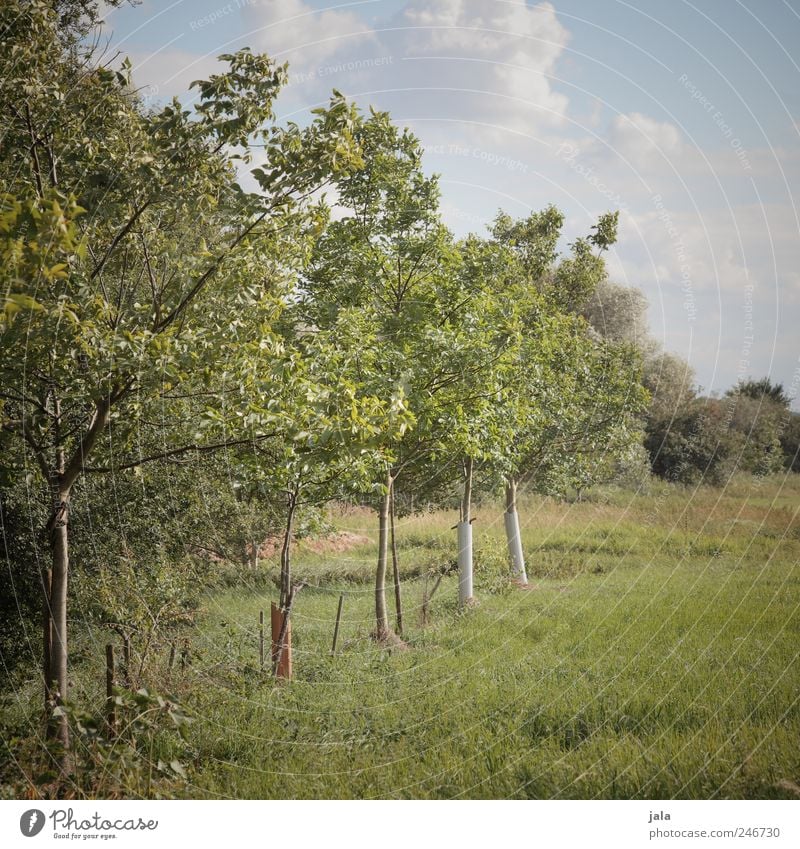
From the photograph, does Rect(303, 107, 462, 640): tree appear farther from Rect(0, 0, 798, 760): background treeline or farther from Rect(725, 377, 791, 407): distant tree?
Rect(725, 377, 791, 407): distant tree

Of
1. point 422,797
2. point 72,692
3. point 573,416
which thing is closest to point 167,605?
point 72,692

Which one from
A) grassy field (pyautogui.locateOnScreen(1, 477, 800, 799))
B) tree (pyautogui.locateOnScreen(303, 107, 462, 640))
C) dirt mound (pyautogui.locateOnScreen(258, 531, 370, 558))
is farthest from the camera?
dirt mound (pyautogui.locateOnScreen(258, 531, 370, 558))

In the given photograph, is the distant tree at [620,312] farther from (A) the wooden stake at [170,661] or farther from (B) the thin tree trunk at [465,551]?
(A) the wooden stake at [170,661]

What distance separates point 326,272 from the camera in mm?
9047

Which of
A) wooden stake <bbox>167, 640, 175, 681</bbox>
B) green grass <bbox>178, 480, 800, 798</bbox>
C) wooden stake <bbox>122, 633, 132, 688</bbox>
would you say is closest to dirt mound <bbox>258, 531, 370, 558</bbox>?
green grass <bbox>178, 480, 800, 798</bbox>

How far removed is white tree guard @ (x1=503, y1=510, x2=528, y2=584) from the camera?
512 inches

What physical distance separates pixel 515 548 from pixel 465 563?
2.30m

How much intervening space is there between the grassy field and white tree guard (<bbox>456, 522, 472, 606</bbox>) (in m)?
0.30

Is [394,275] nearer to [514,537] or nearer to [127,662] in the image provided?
[127,662]

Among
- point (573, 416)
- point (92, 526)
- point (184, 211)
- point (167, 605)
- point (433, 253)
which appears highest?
point (433, 253)

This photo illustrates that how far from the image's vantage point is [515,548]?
44.3 feet

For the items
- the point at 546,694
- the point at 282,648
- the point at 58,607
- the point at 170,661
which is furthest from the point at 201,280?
the point at 546,694

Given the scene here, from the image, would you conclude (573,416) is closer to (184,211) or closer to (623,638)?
(623,638)

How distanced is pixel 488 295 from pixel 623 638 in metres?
4.33
